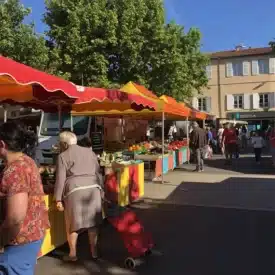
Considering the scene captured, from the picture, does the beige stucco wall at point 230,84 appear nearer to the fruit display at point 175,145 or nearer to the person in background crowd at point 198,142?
the fruit display at point 175,145

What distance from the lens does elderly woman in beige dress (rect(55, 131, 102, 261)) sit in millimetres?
4988

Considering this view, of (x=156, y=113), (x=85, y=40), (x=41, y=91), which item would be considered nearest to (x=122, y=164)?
(x=41, y=91)

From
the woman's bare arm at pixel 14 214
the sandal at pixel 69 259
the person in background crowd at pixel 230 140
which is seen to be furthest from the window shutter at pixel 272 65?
the woman's bare arm at pixel 14 214

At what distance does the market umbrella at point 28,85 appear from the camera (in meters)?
4.61

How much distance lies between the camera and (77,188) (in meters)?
A: 4.98

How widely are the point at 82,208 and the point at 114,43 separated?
61.0 ft

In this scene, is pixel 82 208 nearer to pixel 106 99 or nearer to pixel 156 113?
pixel 106 99

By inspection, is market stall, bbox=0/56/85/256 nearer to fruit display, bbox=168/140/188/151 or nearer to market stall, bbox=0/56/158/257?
market stall, bbox=0/56/158/257

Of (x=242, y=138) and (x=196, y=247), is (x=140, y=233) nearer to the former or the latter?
(x=196, y=247)

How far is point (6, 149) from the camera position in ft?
9.36

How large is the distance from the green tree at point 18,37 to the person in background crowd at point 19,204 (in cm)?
1540

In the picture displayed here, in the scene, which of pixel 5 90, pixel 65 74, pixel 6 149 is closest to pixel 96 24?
pixel 65 74

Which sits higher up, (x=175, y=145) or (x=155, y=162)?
(x=175, y=145)

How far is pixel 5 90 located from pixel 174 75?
17656 millimetres
